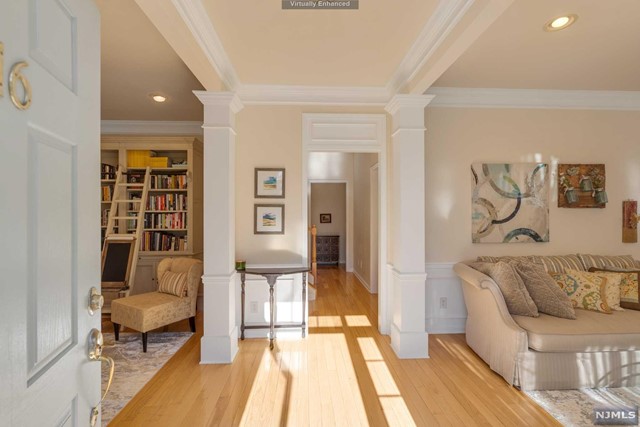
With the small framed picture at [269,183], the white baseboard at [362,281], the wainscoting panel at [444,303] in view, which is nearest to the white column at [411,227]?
the wainscoting panel at [444,303]

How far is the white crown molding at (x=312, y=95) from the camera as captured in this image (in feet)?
11.5

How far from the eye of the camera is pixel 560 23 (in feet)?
7.84

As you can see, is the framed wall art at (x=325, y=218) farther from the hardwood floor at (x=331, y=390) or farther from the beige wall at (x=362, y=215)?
the hardwood floor at (x=331, y=390)

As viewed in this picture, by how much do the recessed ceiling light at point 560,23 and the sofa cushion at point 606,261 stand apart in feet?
7.89

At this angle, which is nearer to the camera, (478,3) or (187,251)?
(478,3)

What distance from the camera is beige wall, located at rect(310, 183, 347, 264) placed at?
27.9 feet

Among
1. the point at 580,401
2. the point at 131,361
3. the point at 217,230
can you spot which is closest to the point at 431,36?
the point at 217,230

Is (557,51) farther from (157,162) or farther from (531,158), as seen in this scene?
(157,162)

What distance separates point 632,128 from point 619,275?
196cm

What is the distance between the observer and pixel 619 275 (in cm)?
301

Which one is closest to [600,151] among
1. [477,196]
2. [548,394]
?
[477,196]

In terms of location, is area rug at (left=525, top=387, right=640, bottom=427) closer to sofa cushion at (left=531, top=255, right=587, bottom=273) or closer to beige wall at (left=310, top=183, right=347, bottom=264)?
sofa cushion at (left=531, top=255, right=587, bottom=273)

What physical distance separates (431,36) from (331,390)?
2.84 metres

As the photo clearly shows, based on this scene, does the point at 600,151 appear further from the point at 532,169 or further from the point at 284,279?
the point at 284,279
